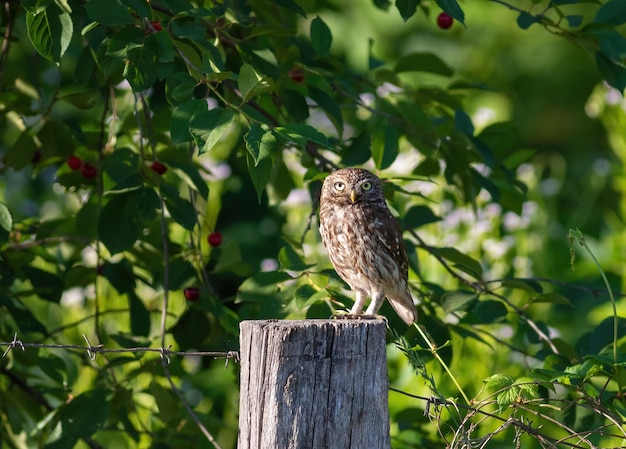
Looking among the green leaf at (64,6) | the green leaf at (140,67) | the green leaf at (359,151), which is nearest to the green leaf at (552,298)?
the green leaf at (359,151)

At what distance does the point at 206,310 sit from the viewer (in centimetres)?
311

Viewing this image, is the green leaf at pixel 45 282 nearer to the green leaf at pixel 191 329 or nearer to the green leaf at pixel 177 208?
the green leaf at pixel 191 329

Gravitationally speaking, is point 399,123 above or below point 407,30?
above

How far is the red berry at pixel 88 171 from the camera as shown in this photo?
10.6 ft

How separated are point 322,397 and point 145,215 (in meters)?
1.02

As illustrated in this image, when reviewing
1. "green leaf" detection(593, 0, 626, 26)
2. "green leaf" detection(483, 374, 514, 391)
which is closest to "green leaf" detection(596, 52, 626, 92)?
"green leaf" detection(593, 0, 626, 26)

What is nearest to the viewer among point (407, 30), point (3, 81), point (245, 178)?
point (3, 81)

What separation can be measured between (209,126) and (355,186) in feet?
3.13

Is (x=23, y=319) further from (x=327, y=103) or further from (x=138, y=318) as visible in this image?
(x=327, y=103)

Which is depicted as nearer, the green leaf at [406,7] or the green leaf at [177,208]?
the green leaf at [406,7]

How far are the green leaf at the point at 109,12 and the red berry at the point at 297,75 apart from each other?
2.64ft

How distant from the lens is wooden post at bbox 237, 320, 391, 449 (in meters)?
1.95

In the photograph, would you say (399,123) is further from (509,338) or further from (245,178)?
(245,178)

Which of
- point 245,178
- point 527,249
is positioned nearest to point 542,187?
point 527,249
